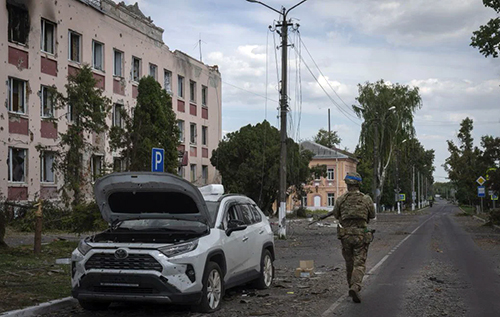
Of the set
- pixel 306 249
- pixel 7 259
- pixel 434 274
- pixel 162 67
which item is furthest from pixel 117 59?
pixel 434 274

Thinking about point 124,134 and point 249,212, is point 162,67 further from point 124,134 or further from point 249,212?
point 249,212

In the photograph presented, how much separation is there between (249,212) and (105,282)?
11.2 ft

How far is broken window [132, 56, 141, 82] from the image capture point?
37.5m

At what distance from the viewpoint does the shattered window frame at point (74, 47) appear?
103 ft

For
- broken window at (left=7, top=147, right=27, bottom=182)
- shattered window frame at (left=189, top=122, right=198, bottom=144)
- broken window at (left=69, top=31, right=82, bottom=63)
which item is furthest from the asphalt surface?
shattered window frame at (left=189, top=122, right=198, bottom=144)

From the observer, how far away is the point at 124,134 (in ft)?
67.3

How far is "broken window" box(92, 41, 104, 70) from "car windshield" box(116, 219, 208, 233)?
985 inches

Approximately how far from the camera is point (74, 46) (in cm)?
3186

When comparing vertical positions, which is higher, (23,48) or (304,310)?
(23,48)

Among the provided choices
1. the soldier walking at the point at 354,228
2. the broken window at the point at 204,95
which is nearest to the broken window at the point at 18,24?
the broken window at the point at 204,95

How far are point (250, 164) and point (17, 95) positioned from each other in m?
23.9

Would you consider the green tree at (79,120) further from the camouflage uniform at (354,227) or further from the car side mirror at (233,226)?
the camouflage uniform at (354,227)

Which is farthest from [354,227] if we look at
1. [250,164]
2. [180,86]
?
[250,164]

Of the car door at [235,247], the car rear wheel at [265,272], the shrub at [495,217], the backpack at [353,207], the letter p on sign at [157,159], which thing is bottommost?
the shrub at [495,217]
